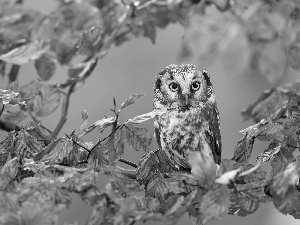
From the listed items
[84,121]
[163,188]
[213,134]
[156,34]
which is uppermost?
[156,34]

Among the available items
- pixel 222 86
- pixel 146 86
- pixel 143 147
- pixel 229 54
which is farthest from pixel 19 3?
pixel 222 86

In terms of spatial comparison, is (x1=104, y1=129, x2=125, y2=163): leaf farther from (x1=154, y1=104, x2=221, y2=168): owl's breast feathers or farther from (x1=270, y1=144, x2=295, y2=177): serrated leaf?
(x1=154, y1=104, x2=221, y2=168): owl's breast feathers

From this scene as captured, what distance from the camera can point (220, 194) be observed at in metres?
0.80

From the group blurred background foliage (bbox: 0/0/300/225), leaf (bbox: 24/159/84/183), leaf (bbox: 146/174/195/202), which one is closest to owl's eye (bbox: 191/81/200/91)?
blurred background foliage (bbox: 0/0/300/225)

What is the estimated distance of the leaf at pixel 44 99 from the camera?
123 centimetres

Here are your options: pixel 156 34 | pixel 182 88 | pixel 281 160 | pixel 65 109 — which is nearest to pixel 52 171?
pixel 65 109

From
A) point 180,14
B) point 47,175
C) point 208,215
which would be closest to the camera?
point 208,215

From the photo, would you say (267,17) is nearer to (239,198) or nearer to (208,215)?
(208,215)

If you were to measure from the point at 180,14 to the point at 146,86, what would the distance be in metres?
2.52

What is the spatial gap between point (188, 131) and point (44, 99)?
792 mm

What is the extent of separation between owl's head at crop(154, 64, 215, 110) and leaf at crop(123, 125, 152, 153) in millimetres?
808

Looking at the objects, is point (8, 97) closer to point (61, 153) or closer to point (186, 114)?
point (61, 153)

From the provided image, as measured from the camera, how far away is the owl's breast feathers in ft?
6.30

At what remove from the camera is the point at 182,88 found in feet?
6.31
